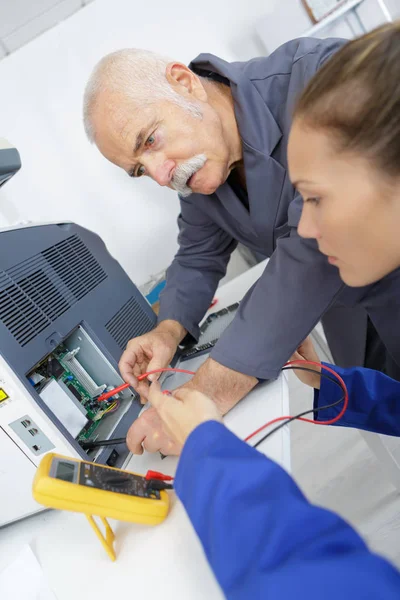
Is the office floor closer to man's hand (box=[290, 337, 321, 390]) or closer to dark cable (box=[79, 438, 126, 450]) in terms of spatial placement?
man's hand (box=[290, 337, 321, 390])

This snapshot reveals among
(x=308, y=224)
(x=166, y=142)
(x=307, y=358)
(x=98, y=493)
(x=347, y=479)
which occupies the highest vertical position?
(x=166, y=142)

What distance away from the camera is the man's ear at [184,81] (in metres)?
1.13

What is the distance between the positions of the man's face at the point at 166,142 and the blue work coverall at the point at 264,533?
2.39 feet

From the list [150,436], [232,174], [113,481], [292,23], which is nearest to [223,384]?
[150,436]

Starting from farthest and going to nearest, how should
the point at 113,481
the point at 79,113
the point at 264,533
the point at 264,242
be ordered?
the point at 79,113 → the point at 264,242 → the point at 113,481 → the point at 264,533

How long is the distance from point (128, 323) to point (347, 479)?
92 cm

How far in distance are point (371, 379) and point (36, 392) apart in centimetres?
59

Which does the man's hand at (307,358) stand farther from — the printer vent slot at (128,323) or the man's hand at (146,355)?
the printer vent slot at (128,323)

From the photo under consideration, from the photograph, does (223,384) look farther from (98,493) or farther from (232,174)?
(232,174)

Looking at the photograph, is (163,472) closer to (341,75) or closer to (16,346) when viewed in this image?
(16,346)

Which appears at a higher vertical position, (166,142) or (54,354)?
(166,142)

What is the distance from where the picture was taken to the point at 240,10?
2.93 metres

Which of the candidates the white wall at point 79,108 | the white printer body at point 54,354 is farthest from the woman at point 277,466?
the white wall at point 79,108

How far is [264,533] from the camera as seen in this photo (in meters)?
0.45
